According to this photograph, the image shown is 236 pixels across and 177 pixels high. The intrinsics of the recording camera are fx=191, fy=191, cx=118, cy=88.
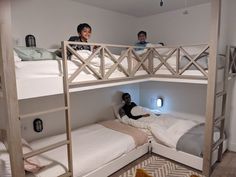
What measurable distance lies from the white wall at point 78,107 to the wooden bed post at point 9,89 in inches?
52.1

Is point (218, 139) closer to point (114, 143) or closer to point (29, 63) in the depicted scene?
point (114, 143)

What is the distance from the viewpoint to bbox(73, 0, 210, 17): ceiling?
326cm

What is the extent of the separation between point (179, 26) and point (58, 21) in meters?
2.31

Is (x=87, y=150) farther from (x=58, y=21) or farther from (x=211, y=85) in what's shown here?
(x=58, y=21)

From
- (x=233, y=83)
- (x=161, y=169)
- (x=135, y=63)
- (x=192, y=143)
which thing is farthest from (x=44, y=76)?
(x=233, y=83)

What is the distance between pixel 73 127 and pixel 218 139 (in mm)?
2402

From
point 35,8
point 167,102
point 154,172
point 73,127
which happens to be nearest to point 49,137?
point 73,127

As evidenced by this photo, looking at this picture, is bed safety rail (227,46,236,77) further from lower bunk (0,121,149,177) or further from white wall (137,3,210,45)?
lower bunk (0,121,149,177)

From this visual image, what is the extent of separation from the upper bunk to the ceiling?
2.76 feet

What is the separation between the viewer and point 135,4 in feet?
11.1

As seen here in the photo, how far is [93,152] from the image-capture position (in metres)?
2.46

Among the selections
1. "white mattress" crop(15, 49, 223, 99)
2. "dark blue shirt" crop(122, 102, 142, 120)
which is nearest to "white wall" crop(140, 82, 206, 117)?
"dark blue shirt" crop(122, 102, 142, 120)

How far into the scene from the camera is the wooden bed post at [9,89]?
1452 mm

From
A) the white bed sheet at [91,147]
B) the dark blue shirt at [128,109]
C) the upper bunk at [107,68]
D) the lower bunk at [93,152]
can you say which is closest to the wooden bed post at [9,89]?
the upper bunk at [107,68]
